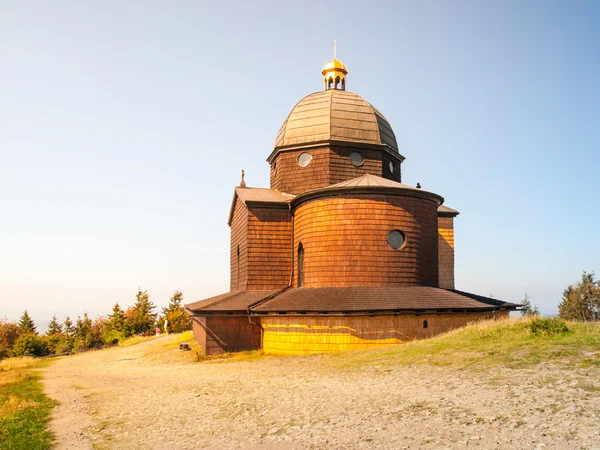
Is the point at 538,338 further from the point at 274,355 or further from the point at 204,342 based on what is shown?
the point at 204,342

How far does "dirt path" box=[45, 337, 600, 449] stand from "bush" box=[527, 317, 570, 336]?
3845 mm

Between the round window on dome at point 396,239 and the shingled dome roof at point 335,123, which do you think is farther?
the shingled dome roof at point 335,123

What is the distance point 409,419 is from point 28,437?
26.7 feet

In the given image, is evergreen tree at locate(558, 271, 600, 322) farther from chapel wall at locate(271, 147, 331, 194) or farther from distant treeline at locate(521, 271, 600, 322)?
chapel wall at locate(271, 147, 331, 194)

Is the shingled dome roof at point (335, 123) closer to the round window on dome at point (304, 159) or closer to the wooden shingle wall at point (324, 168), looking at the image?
the wooden shingle wall at point (324, 168)

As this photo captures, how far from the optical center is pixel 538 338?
49.1ft

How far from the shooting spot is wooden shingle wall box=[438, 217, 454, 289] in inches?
1259

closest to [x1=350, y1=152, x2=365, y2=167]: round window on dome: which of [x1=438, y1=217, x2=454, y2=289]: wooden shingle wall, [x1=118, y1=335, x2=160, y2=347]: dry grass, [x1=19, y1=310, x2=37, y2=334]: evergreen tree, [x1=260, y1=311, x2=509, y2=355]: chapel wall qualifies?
[x1=438, y1=217, x2=454, y2=289]: wooden shingle wall

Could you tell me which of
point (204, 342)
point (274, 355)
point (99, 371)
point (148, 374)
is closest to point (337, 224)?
point (274, 355)

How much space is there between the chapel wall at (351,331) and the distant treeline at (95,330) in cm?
2447

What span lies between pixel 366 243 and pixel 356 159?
7.58 m

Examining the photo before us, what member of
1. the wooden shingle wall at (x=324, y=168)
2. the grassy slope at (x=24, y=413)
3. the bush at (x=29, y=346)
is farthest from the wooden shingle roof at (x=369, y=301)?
the bush at (x=29, y=346)

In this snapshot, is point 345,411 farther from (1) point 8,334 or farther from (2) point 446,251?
(1) point 8,334

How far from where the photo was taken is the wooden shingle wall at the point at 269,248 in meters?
27.5
